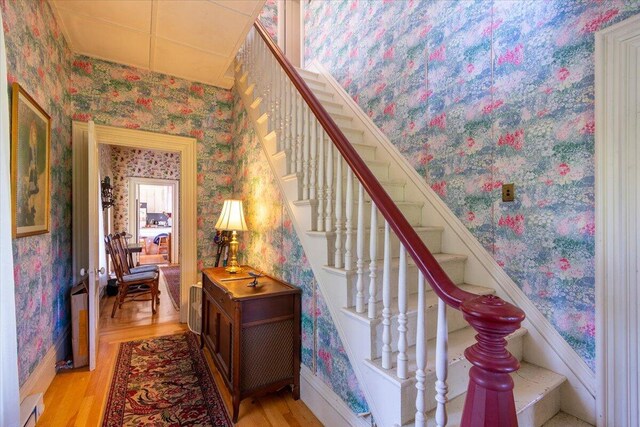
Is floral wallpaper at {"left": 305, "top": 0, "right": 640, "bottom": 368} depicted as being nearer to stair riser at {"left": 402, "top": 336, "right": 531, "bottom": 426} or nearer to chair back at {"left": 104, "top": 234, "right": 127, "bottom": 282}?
stair riser at {"left": 402, "top": 336, "right": 531, "bottom": 426}

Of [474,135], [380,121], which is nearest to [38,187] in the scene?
[380,121]

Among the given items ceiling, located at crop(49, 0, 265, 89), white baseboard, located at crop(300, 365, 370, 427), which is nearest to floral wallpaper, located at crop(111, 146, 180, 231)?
ceiling, located at crop(49, 0, 265, 89)

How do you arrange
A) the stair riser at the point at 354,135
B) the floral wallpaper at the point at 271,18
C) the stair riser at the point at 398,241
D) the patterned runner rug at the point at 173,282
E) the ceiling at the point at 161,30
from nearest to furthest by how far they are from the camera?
the stair riser at the point at 398,241 → the ceiling at the point at 161,30 → the stair riser at the point at 354,135 → the patterned runner rug at the point at 173,282 → the floral wallpaper at the point at 271,18

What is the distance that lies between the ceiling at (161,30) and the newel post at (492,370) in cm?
257

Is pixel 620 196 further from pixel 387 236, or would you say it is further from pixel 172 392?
pixel 172 392

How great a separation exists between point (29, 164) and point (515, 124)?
9.73 feet

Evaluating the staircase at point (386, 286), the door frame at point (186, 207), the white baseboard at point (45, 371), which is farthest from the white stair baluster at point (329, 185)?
the door frame at point (186, 207)

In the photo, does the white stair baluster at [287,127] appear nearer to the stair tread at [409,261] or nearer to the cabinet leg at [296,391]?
the stair tread at [409,261]

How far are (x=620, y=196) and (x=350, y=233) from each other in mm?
1244

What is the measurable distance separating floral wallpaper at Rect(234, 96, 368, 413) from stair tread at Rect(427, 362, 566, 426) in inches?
17.1

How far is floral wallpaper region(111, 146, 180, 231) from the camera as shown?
6.41 m

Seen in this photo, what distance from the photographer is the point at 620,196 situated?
1357 millimetres

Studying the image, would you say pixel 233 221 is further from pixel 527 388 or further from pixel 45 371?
pixel 527 388

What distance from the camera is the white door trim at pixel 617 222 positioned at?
4.36 ft
